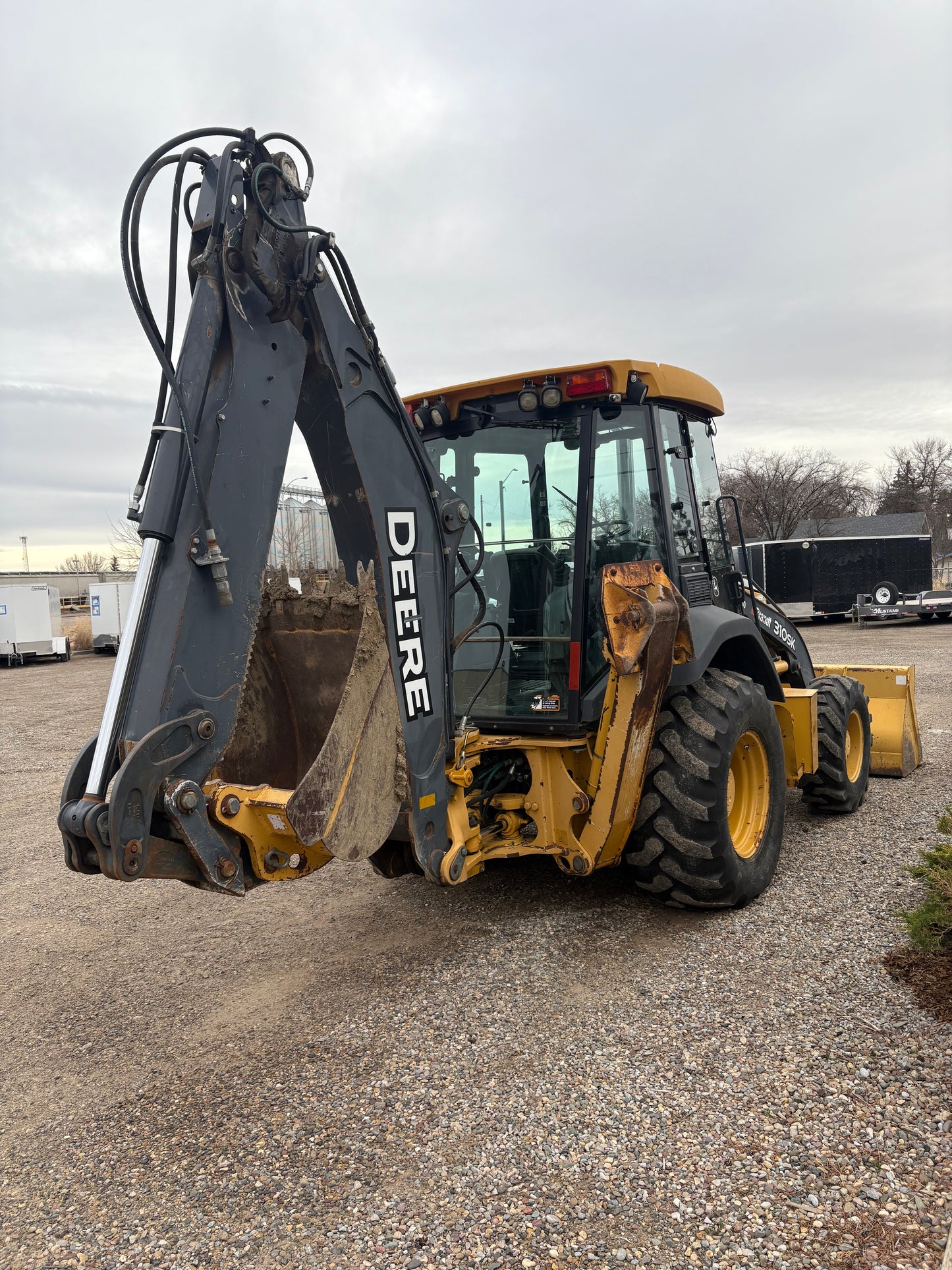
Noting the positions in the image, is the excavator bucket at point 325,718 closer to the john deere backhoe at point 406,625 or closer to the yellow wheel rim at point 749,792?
the john deere backhoe at point 406,625

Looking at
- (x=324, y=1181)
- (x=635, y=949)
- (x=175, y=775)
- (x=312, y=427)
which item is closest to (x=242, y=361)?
(x=312, y=427)

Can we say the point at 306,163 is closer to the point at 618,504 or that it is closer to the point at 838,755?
the point at 618,504

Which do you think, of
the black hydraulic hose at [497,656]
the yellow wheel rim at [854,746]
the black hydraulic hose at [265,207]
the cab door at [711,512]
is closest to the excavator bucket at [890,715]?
the yellow wheel rim at [854,746]

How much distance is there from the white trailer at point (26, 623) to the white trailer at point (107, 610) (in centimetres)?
111

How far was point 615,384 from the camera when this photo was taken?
4.18 metres

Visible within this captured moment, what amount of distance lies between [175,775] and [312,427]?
53.1 inches

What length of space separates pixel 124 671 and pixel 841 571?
2582 centimetres

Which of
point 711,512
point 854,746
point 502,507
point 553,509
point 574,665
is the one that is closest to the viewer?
point 574,665

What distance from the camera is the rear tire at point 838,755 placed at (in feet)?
19.3

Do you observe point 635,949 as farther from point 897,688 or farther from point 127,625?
point 897,688

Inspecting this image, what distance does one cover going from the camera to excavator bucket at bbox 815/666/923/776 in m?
7.09

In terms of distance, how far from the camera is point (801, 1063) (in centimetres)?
304

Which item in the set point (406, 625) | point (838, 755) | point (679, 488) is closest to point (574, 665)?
point (406, 625)

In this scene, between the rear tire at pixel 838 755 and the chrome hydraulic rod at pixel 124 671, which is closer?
the chrome hydraulic rod at pixel 124 671
